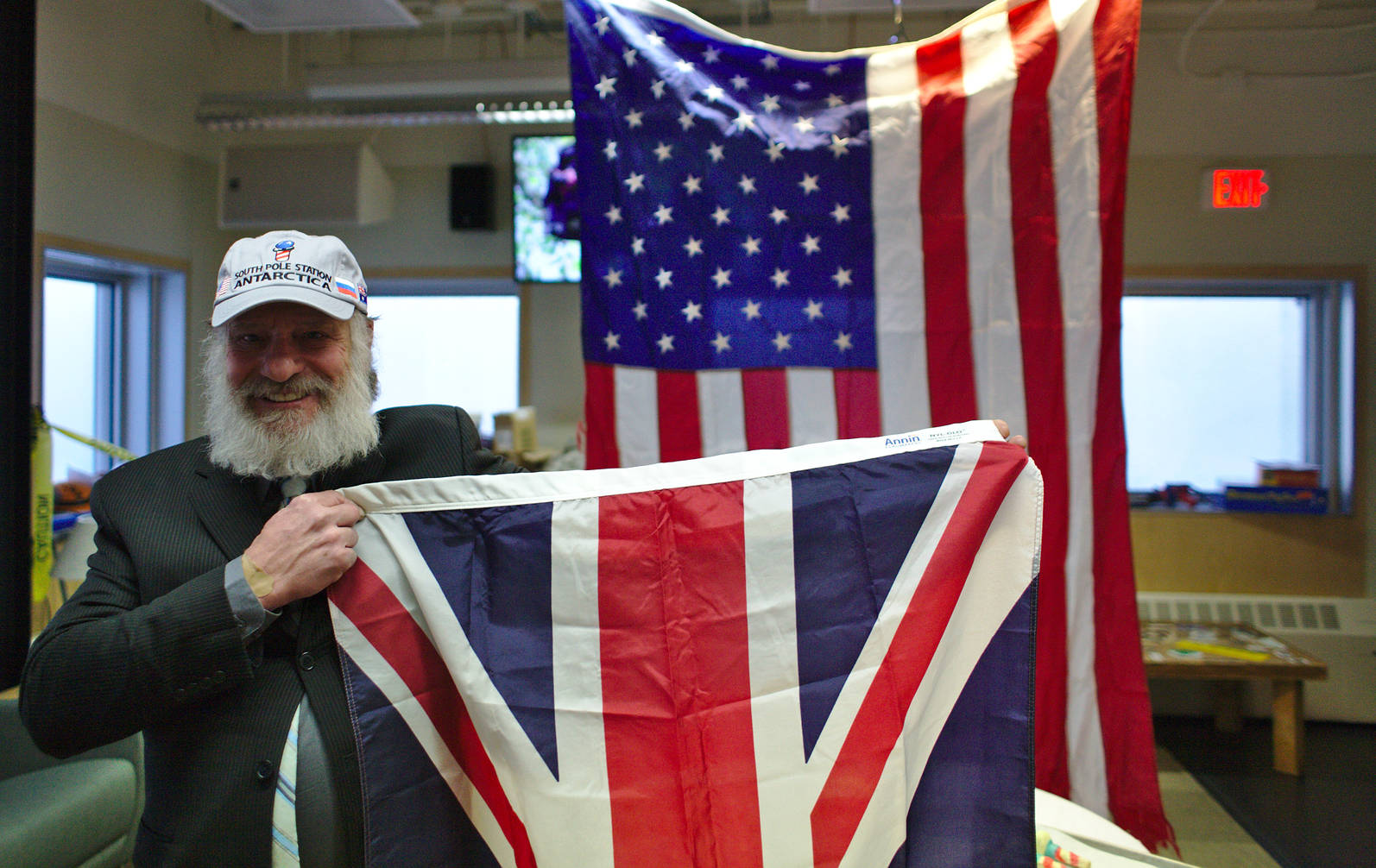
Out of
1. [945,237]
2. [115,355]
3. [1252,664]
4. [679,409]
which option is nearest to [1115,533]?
[945,237]

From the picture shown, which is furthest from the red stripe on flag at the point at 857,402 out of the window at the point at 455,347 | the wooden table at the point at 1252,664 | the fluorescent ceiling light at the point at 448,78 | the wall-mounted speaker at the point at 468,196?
the window at the point at 455,347

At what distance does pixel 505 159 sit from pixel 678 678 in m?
4.44

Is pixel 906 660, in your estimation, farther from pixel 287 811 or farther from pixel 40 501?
pixel 40 501

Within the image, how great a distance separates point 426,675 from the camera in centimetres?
127

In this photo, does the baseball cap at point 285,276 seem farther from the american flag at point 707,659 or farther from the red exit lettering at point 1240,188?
the red exit lettering at point 1240,188

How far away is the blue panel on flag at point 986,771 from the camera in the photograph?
1220 mm

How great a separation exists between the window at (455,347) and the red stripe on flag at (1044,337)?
3.95 m

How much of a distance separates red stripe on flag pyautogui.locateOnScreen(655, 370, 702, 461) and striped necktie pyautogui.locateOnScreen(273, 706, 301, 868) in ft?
4.07

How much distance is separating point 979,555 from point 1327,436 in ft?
9.12

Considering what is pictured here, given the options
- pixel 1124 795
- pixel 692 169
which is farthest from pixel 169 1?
pixel 1124 795

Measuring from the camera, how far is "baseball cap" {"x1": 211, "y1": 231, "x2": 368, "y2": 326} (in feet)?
4.04

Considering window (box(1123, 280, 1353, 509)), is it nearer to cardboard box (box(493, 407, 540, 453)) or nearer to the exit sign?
the exit sign

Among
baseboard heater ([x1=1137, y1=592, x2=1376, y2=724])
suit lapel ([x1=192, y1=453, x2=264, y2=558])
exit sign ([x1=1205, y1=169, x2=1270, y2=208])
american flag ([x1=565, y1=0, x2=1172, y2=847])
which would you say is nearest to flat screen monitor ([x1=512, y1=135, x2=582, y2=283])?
american flag ([x1=565, y1=0, x2=1172, y2=847])

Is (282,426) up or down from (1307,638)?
up
